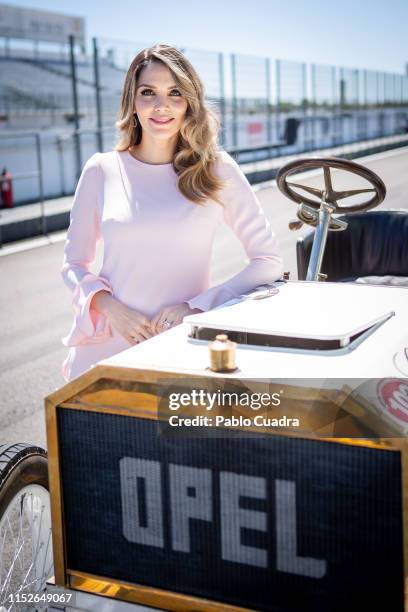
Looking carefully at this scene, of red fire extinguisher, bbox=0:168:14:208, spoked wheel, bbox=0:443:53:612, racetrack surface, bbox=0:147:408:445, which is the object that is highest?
red fire extinguisher, bbox=0:168:14:208

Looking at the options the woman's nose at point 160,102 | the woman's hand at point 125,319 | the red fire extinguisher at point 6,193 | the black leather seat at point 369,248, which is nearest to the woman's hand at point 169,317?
the woman's hand at point 125,319

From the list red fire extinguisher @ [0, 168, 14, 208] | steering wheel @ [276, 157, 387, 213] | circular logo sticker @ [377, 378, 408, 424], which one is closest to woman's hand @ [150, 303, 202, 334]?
circular logo sticker @ [377, 378, 408, 424]

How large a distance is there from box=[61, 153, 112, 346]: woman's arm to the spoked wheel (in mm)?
411

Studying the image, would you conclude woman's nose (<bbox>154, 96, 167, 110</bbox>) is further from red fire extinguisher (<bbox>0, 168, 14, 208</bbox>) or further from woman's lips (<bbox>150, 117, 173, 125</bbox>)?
red fire extinguisher (<bbox>0, 168, 14, 208</bbox>)

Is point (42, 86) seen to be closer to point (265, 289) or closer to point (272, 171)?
point (272, 171)

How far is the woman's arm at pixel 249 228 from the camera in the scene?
2.60 meters

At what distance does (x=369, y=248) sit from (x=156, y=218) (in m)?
1.94

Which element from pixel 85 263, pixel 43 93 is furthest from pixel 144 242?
pixel 43 93

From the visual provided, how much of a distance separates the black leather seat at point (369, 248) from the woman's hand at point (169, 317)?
1.77m

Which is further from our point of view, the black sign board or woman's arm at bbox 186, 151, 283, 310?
woman's arm at bbox 186, 151, 283, 310

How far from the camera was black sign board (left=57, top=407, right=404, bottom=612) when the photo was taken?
5.23 feet

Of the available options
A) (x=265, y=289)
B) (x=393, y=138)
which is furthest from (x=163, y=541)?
(x=393, y=138)

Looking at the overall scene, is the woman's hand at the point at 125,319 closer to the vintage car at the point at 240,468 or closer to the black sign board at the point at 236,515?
the vintage car at the point at 240,468

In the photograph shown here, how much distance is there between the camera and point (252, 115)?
22.0 m
